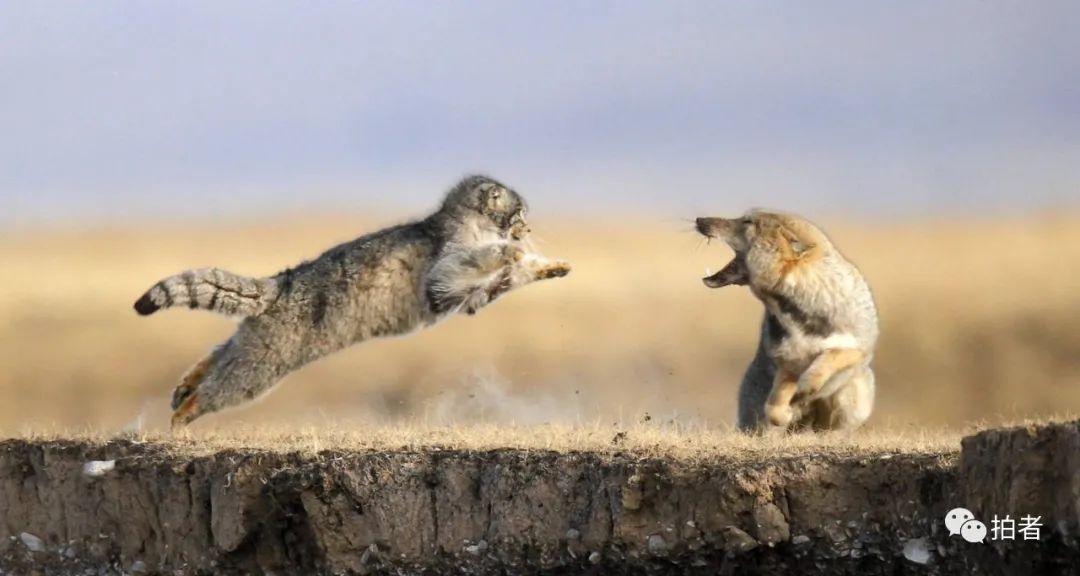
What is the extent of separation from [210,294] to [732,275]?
3.72m

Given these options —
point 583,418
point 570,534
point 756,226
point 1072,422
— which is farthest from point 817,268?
point 1072,422

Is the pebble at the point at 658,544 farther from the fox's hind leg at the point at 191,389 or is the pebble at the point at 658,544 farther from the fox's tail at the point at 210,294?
the fox's hind leg at the point at 191,389

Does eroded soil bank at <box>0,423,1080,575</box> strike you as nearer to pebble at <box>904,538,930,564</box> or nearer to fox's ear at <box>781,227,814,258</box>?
pebble at <box>904,538,930,564</box>

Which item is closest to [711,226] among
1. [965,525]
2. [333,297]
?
[333,297]

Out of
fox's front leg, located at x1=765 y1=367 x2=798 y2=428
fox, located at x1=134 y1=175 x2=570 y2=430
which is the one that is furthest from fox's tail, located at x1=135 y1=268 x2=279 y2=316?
fox's front leg, located at x1=765 y1=367 x2=798 y2=428

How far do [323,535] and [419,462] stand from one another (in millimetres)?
846

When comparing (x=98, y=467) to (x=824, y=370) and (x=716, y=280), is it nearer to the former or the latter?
(x=716, y=280)

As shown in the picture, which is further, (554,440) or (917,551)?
(554,440)

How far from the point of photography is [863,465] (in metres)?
11.9

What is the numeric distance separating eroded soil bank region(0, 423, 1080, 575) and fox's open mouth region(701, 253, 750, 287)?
109 inches

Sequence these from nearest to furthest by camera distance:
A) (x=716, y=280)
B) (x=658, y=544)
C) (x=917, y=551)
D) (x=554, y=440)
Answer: (x=917, y=551) → (x=658, y=544) → (x=554, y=440) → (x=716, y=280)

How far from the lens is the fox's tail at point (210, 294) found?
15.1 m

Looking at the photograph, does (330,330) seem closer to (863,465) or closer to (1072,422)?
(863,465)

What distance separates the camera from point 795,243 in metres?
14.9
